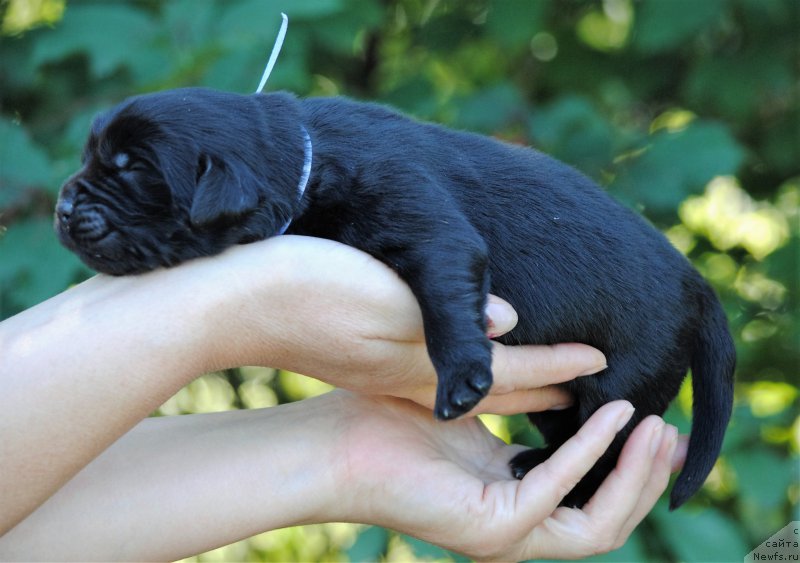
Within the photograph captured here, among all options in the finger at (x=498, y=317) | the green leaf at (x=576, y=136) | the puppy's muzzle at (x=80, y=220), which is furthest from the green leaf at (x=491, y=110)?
the puppy's muzzle at (x=80, y=220)

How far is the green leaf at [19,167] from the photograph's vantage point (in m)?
2.68

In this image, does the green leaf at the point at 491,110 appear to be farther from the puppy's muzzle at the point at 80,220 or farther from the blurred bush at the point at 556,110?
the puppy's muzzle at the point at 80,220

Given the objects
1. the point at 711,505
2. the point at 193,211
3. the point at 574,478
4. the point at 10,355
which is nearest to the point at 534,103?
the point at 711,505

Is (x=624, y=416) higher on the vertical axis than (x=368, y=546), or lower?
higher

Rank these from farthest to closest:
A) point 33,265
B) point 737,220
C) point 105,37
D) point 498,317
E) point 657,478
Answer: point 737,220
point 105,37
point 33,265
point 657,478
point 498,317

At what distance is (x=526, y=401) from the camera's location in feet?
7.13

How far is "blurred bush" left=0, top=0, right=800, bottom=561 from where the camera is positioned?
2703 mm

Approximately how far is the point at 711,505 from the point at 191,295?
8.27 ft

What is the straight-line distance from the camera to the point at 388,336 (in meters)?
1.86

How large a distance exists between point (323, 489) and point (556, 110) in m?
1.66

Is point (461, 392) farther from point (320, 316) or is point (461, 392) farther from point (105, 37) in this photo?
point (105, 37)

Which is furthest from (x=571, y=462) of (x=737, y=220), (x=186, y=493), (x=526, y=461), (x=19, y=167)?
(x=737, y=220)

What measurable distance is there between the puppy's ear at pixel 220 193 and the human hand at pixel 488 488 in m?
0.69

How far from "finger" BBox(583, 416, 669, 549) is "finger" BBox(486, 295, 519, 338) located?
464mm
